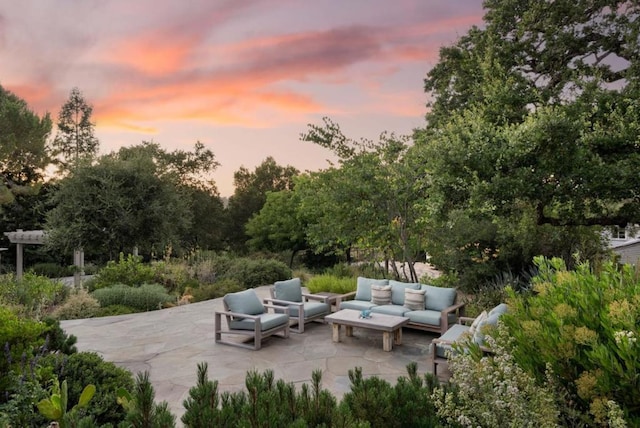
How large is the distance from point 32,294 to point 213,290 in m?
3.84

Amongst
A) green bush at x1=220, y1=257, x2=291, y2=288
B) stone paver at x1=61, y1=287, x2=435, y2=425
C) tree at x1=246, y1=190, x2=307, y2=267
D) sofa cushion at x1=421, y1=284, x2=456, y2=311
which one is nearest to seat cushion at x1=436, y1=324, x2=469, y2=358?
stone paver at x1=61, y1=287, x2=435, y2=425

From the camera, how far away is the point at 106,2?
8.23m

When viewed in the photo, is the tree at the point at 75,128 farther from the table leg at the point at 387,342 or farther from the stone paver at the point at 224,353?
the table leg at the point at 387,342

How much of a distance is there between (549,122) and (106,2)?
8.29 m

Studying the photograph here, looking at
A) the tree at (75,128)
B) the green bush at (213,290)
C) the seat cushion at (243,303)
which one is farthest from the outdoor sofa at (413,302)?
the tree at (75,128)

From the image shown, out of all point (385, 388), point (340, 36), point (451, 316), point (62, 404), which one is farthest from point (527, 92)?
point (62, 404)

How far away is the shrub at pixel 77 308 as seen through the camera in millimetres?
8462

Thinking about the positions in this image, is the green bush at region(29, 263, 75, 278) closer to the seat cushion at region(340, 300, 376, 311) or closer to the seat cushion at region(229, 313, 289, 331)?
the seat cushion at region(229, 313, 289, 331)

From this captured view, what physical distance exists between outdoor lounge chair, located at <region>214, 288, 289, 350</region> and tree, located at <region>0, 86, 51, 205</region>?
41.4 ft

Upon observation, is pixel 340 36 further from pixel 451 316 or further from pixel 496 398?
pixel 496 398

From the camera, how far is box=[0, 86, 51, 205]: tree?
1445cm

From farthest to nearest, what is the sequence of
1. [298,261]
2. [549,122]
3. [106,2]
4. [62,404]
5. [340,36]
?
[298,261], [340,36], [106,2], [549,122], [62,404]

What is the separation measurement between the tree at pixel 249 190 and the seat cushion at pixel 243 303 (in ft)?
49.6

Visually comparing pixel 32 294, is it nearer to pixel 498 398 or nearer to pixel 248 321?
pixel 248 321
